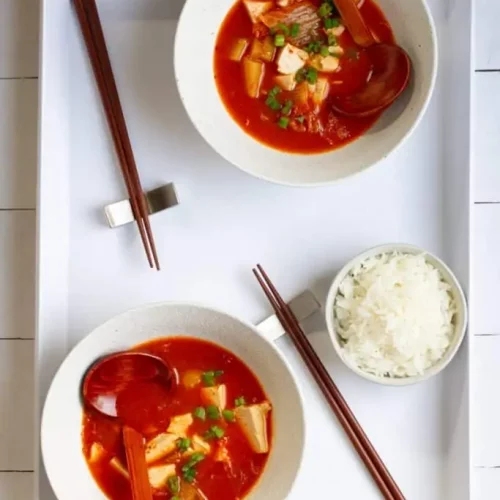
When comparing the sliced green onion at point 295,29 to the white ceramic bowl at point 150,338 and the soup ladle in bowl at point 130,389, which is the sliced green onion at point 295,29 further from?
the soup ladle in bowl at point 130,389

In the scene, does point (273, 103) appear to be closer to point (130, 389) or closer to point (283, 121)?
point (283, 121)

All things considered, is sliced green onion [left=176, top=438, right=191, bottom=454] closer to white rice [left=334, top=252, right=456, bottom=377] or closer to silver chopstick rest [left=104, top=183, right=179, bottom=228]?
white rice [left=334, top=252, right=456, bottom=377]

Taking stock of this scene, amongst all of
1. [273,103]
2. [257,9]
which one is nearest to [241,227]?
[273,103]

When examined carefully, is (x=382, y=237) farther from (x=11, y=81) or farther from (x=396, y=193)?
(x=11, y=81)

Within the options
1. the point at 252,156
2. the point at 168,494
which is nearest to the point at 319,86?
the point at 252,156

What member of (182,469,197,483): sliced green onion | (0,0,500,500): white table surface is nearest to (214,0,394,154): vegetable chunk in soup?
(0,0,500,500): white table surface

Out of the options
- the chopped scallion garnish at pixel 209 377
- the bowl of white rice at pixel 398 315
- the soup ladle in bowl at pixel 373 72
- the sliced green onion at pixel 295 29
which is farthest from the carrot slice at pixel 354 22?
the chopped scallion garnish at pixel 209 377
